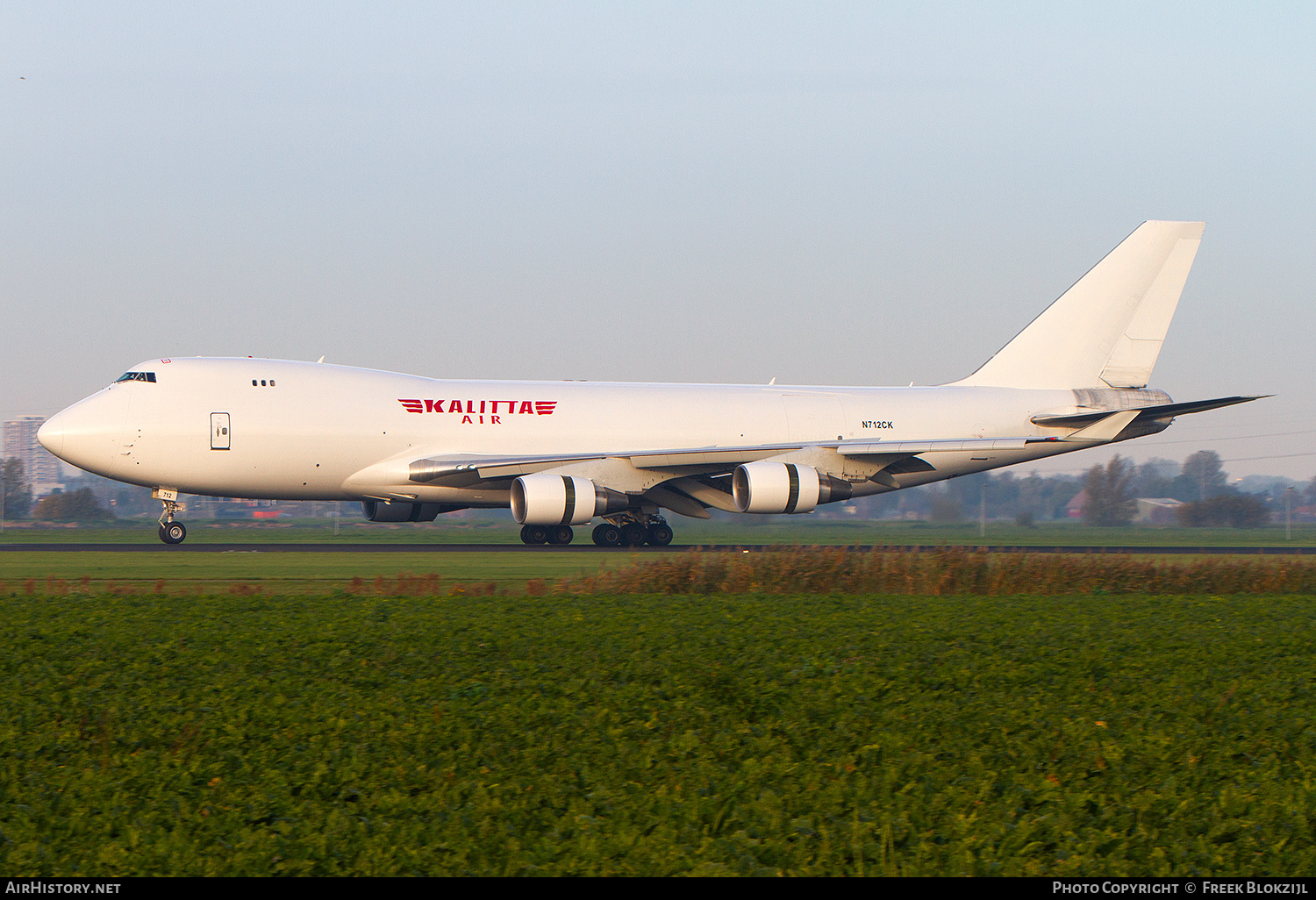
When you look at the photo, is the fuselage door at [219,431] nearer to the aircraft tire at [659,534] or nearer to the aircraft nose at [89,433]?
the aircraft nose at [89,433]

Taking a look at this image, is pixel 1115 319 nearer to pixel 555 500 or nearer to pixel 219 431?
pixel 555 500

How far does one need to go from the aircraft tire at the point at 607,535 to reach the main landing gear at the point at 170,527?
1038cm

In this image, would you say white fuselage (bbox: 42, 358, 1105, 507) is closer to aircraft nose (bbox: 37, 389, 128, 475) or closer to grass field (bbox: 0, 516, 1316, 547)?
aircraft nose (bbox: 37, 389, 128, 475)

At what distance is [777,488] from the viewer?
2931cm

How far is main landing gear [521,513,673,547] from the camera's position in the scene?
31031 millimetres

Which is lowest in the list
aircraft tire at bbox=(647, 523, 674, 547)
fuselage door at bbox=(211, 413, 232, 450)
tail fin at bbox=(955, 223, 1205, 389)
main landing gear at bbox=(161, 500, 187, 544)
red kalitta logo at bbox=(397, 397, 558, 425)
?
aircraft tire at bbox=(647, 523, 674, 547)

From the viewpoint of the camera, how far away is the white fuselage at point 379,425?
27547 millimetres

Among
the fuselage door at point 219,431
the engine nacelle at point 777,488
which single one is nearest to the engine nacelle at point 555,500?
the engine nacelle at point 777,488

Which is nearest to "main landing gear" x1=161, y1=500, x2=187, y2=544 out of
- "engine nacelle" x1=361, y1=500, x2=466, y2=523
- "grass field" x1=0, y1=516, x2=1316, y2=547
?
"grass field" x1=0, y1=516, x2=1316, y2=547

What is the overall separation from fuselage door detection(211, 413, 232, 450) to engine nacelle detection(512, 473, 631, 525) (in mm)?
6773

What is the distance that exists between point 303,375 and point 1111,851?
25583mm

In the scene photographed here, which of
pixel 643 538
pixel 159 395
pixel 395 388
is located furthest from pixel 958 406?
pixel 159 395
